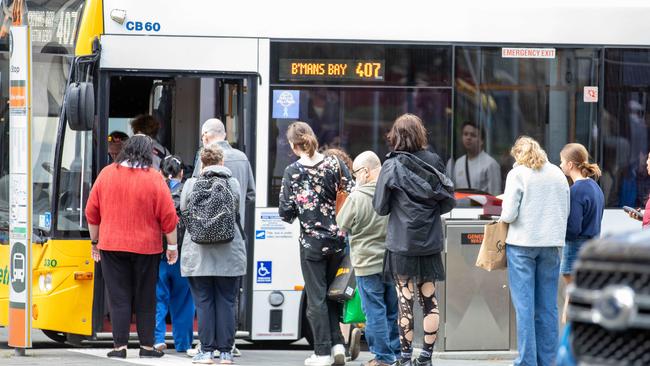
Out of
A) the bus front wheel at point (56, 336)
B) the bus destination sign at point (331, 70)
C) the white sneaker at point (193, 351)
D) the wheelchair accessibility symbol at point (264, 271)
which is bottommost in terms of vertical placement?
the bus front wheel at point (56, 336)

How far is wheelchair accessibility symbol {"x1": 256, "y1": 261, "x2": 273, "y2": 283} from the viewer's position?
11.0 metres

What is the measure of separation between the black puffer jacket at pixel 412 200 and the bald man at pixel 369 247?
13.9 inches

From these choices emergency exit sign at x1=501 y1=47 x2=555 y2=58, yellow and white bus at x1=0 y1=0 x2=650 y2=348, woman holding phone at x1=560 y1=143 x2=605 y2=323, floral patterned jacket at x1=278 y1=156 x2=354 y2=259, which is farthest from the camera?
emergency exit sign at x1=501 y1=47 x2=555 y2=58

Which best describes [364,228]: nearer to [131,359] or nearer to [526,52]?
[131,359]

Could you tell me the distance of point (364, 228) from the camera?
9.69 metres

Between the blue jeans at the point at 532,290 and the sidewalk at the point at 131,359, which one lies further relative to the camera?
the sidewalk at the point at 131,359

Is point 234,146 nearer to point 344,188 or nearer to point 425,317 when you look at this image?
point 344,188

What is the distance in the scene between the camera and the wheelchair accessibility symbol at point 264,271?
11.0m

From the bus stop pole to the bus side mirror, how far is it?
38 centimetres

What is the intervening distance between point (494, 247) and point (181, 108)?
11.1 ft

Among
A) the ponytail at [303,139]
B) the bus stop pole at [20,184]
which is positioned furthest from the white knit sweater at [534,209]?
the bus stop pole at [20,184]

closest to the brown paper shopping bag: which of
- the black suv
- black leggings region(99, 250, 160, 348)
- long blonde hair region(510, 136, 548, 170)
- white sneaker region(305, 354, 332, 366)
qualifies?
long blonde hair region(510, 136, 548, 170)

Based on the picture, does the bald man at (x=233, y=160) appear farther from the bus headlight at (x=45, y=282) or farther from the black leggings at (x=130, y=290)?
the bus headlight at (x=45, y=282)

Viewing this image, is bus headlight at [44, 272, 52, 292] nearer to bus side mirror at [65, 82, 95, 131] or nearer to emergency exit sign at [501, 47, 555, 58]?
bus side mirror at [65, 82, 95, 131]
